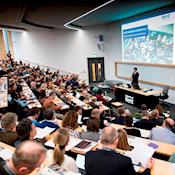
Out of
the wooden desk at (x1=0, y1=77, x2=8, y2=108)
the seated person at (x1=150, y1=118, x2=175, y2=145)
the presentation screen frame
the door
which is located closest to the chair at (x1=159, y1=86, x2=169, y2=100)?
the presentation screen frame

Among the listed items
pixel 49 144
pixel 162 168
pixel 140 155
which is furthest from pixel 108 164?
pixel 49 144

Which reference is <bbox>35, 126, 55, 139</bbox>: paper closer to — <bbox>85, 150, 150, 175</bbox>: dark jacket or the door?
<bbox>85, 150, 150, 175</bbox>: dark jacket

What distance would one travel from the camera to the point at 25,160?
162cm

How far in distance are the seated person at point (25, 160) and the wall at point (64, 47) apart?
40.1 ft

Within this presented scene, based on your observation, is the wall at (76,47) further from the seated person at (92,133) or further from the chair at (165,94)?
the seated person at (92,133)

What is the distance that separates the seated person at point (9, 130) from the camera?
114 inches

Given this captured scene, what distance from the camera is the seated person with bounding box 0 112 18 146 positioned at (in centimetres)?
290

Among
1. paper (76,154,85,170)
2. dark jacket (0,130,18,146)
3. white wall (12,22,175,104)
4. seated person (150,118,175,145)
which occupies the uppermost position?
white wall (12,22,175,104)

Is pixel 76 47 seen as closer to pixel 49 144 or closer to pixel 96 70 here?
pixel 96 70

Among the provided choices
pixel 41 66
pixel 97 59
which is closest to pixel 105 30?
pixel 97 59

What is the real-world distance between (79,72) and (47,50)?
11.2ft

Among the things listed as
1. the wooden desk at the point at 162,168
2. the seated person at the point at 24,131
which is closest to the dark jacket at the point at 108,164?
the wooden desk at the point at 162,168

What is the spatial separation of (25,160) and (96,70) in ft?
40.8

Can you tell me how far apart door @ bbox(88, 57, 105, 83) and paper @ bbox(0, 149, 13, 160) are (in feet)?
38.2
